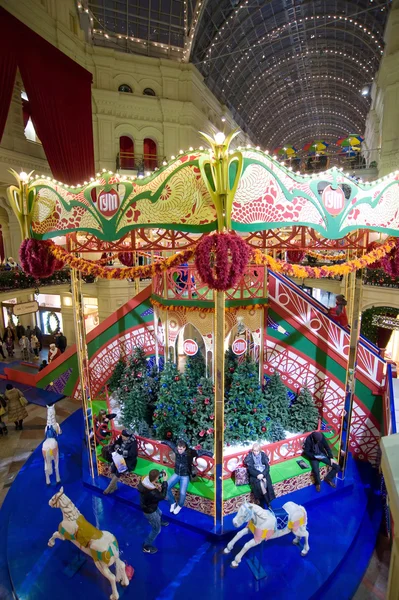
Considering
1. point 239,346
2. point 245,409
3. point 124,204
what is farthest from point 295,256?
point 124,204

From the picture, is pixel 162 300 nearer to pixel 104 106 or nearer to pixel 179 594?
pixel 179 594

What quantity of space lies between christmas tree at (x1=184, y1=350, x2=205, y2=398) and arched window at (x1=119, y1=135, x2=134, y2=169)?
1349 centimetres

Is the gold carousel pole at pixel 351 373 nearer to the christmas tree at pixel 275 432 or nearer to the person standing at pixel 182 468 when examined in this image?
the christmas tree at pixel 275 432

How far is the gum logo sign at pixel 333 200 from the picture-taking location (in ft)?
15.4

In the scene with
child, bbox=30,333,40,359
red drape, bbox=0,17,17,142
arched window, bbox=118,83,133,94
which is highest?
arched window, bbox=118,83,133,94

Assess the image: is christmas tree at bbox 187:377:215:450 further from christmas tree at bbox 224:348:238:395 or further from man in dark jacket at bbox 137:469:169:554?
man in dark jacket at bbox 137:469:169:554

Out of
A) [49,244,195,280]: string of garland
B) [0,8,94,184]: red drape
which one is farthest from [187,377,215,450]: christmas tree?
[0,8,94,184]: red drape

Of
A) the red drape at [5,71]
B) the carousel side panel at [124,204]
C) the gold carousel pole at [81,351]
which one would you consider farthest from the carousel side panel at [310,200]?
the red drape at [5,71]

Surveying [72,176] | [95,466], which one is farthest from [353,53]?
[95,466]

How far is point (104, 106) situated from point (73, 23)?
136 inches

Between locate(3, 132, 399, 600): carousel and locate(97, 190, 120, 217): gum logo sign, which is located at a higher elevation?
locate(97, 190, 120, 217): gum logo sign

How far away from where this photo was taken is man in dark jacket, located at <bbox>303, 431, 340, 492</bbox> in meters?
6.04

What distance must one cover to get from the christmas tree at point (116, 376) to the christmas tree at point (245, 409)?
3.55 m

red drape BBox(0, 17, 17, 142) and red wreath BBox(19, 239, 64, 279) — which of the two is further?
red drape BBox(0, 17, 17, 142)
